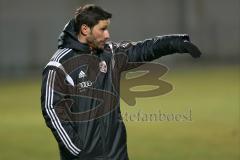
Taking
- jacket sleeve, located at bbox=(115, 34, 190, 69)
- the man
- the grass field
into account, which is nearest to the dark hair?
the man

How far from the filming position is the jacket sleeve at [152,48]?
14.8 ft

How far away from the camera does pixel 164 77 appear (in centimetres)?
1534

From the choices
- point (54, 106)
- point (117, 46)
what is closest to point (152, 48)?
point (117, 46)

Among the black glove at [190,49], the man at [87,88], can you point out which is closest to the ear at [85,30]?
the man at [87,88]

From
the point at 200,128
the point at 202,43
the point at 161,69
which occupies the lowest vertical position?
the point at 202,43

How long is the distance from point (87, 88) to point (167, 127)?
6.38 metres

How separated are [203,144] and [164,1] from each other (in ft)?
58.0

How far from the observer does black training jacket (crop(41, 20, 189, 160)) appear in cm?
429

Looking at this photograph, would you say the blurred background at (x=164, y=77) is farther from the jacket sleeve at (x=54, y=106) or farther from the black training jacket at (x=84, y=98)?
the jacket sleeve at (x=54, y=106)

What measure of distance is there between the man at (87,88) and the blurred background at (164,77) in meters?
3.65

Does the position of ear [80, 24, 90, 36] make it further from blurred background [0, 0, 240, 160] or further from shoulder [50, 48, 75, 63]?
blurred background [0, 0, 240, 160]

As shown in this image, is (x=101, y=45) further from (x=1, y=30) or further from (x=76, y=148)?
(x=1, y=30)

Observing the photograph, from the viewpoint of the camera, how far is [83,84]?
173 inches

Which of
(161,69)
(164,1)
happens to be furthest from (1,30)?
(161,69)
